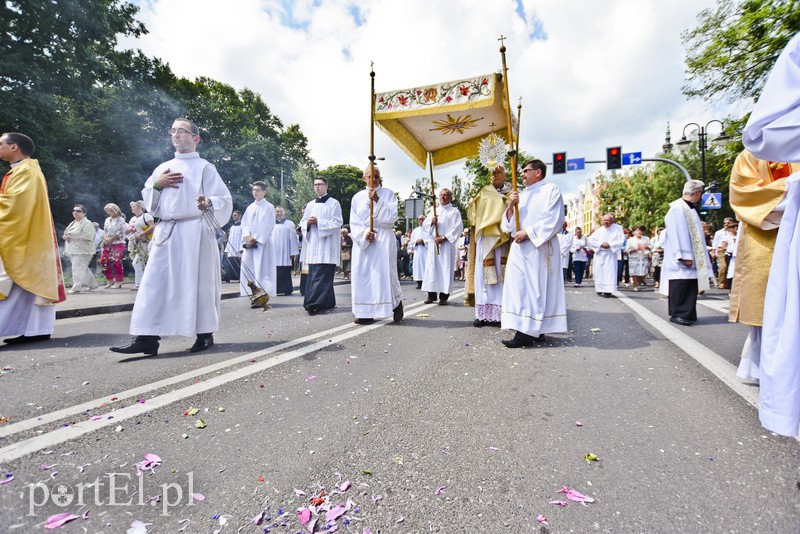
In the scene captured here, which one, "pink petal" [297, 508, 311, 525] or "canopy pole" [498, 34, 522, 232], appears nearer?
"pink petal" [297, 508, 311, 525]

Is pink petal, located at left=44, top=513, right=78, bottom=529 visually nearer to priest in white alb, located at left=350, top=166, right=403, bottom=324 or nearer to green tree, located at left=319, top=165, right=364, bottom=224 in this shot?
priest in white alb, located at left=350, top=166, right=403, bottom=324

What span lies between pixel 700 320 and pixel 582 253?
9.36 m

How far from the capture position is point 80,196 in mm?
24875

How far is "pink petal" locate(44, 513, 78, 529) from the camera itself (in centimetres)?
165

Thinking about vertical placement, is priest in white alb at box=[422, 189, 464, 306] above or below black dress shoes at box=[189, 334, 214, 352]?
above

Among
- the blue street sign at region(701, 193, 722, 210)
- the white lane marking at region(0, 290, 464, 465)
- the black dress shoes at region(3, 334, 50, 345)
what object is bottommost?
the white lane marking at region(0, 290, 464, 465)

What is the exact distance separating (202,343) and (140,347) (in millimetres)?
557

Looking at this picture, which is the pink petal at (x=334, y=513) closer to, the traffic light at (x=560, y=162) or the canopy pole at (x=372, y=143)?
the canopy pole at (x=372, y=143)

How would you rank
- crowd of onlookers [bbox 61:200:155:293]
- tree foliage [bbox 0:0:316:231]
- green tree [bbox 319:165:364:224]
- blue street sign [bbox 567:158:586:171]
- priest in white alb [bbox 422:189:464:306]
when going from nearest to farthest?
priest in white alb [bbox 422:189:464:306]
crowd of onlookers [bbox 61:200:155:293]
tree foliage [bbox 0:0:316:231]
blue street sign [bbox 567:158:586:171]
green tree [bbox 319:165:364:224]

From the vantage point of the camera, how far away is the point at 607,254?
38.4 ft

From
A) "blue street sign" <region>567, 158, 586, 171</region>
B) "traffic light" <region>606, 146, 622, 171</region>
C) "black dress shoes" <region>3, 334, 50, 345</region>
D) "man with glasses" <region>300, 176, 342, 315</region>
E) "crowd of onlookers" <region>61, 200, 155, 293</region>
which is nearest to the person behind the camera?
"black dress shoes" <region>3, 334, 50, 345</region>

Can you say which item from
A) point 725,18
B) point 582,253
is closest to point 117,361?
point 582,253

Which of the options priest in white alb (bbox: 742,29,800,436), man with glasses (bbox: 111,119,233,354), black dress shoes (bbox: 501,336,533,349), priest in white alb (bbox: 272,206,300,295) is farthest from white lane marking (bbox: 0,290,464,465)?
priest in white alb (bbox: 272,206,300,295)

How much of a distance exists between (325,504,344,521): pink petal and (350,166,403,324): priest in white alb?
462cm
